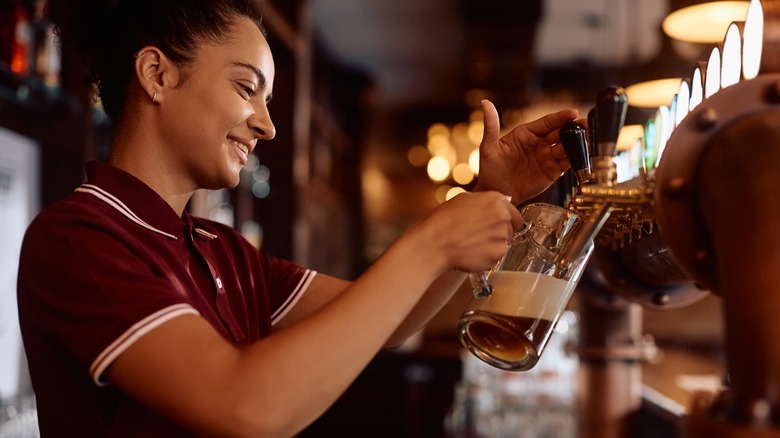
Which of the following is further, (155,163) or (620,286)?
(155,163)

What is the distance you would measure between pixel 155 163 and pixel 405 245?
21.5 inches

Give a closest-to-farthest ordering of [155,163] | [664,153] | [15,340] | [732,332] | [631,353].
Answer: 1. [732,332]
2. [664,153]
3. [155,163]
4. [631,353]
5. [15,340]

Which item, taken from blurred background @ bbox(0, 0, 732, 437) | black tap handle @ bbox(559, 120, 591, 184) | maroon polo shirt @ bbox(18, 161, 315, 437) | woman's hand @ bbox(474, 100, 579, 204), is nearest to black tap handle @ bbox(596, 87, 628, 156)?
black tap handle @ bbox(559, 120, 591, 184)

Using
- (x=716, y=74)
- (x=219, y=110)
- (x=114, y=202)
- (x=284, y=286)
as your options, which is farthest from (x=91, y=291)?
(x=716, y=74)

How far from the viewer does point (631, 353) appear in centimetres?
211

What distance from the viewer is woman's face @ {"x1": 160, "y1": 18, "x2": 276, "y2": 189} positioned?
3.98 ft

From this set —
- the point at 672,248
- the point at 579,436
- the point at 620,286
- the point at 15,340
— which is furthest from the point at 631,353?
the point at 15,340

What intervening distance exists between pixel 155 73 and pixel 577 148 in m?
0.69

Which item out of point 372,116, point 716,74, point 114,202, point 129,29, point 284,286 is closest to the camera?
point 716,74

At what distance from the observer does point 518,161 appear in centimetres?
122

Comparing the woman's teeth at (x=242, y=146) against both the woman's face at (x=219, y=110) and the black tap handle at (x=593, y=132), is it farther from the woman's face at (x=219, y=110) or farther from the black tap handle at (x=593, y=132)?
the black tap handle at (x=593, y=132)

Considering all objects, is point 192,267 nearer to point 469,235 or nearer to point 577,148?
point 469,235

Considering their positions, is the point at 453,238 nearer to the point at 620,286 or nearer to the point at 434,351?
the point at 620,286

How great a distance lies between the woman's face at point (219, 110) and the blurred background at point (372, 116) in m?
0.50
